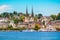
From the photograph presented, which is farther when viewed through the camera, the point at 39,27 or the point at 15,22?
the point at 15,22

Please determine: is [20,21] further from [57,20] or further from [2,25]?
[57,20]

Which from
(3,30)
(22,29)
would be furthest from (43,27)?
(3,30)

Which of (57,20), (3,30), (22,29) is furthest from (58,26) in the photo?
(3,30)

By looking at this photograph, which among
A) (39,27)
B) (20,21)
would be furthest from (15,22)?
(39,27)

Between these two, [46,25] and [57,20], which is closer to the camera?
[46,25]

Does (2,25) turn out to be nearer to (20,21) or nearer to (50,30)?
(20,21)

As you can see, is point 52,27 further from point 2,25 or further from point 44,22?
point 2,25

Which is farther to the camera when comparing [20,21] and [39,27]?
[20,21]
